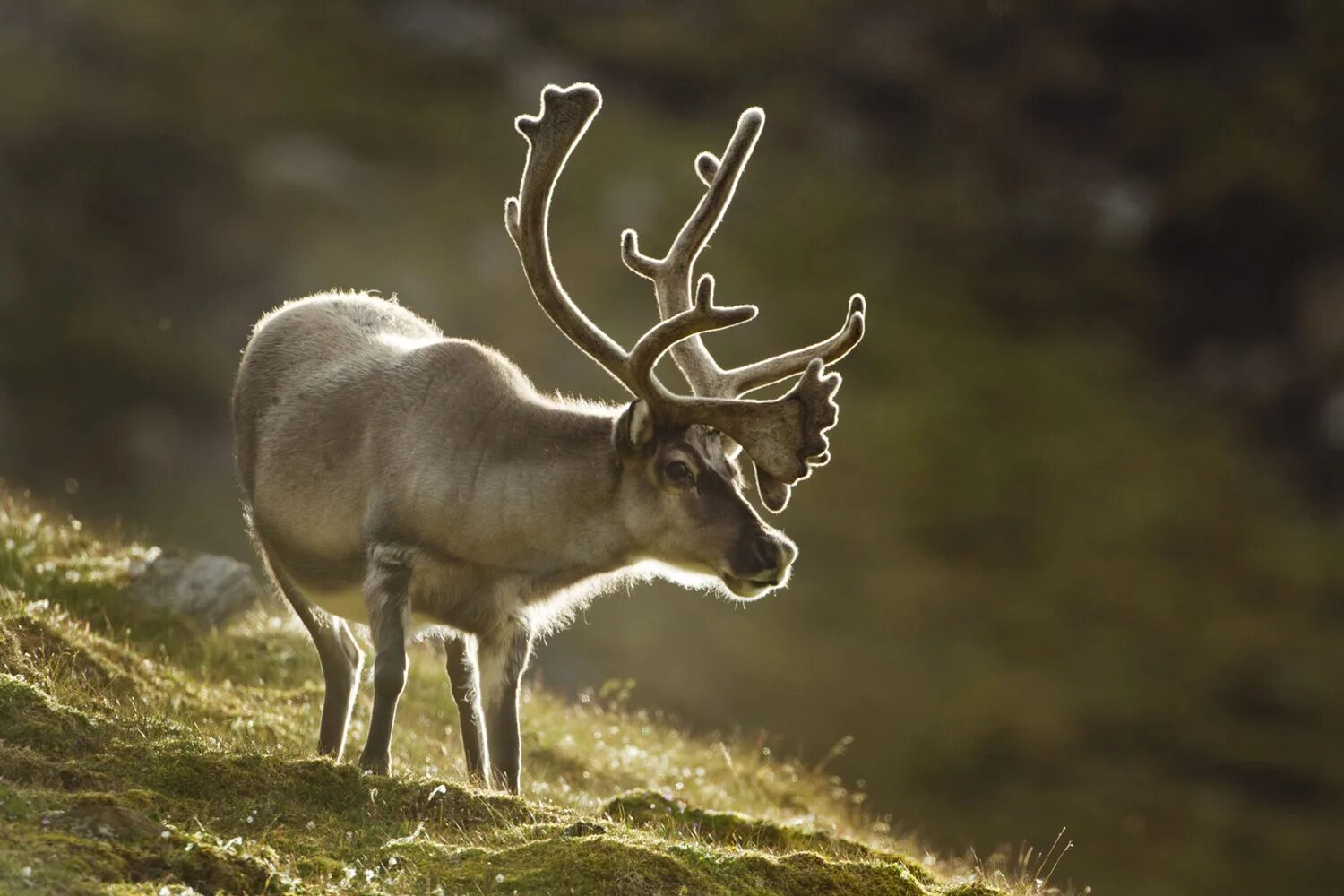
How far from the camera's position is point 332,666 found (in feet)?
35.4

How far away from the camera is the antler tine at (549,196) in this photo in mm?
9414

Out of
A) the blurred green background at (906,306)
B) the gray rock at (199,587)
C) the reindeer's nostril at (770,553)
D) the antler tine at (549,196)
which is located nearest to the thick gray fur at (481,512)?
the reindeer's nostril at (770,553)

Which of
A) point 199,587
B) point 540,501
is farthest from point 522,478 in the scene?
point 199,587

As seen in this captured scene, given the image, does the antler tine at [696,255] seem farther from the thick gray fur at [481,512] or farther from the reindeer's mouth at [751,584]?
the reindeer's mouth at [751,584]

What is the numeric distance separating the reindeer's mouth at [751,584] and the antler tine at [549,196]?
125 centimetres

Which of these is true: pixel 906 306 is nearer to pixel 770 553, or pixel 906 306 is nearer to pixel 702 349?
pixel 702 349

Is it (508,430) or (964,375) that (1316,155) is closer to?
(964,375)

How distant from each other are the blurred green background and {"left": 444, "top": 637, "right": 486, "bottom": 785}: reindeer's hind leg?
2024cm

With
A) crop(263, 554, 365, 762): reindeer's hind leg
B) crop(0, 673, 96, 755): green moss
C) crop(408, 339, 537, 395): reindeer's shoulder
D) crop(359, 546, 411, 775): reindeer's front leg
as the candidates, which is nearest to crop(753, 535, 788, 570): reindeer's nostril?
crop(408, 339, 537, 395): reindeer's shoulder

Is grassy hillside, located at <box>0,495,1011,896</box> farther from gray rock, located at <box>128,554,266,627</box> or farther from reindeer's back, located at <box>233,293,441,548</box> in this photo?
reindeer's back, located at <box>233,293,441,548</box>

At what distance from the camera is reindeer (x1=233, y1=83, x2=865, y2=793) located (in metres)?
9.16

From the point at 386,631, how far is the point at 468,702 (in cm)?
133

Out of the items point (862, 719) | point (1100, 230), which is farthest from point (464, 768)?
point (1100, 230)

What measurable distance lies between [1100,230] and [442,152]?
30.8 m
